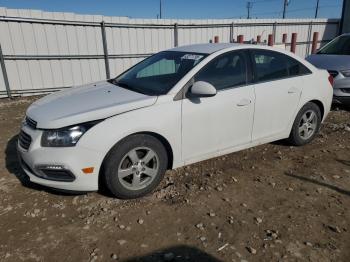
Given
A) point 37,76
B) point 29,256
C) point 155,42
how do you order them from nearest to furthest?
point 29,256
point 37,76
point 155,42

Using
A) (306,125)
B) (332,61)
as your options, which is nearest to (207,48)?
(306,125)

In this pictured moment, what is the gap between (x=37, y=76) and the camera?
936cm

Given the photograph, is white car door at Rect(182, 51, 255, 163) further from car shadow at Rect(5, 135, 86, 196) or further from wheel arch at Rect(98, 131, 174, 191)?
car shadow at Rect(5, 135, 86, 196)

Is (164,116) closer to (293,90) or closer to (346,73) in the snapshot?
(293,90)

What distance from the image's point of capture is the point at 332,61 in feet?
23.8

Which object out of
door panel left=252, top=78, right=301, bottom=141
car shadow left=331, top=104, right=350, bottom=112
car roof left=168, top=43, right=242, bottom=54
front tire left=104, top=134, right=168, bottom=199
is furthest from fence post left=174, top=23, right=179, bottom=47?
front tire left=104, top=134, right=168, bottom=199

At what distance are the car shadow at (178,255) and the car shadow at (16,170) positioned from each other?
45.2 inches

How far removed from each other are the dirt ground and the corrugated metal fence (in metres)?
5.52

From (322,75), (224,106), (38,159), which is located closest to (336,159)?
(322,75)

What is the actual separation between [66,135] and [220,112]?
1748 mm

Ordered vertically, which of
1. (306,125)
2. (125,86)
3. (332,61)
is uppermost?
(125,86)

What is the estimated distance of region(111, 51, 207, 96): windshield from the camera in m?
3.73

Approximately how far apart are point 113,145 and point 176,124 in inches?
29.1

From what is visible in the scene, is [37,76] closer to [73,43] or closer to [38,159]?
[73,43]
